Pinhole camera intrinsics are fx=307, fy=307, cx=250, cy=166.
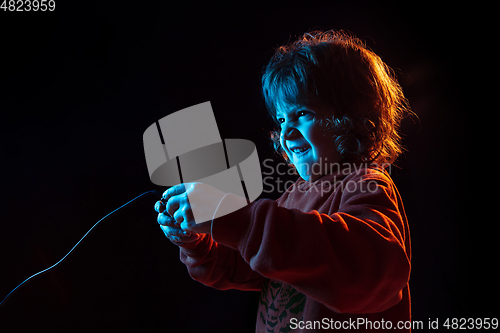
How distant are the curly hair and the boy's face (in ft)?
0.03

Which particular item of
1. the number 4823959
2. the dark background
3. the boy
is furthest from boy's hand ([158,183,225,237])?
the number 4823959

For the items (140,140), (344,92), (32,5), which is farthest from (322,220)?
(32,5)

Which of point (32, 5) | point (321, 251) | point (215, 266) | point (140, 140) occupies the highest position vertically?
point (32, 5)

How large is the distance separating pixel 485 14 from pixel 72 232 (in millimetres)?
1374

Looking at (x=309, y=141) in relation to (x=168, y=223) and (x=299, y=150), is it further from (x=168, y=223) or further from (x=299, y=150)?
(x=168, y=223)

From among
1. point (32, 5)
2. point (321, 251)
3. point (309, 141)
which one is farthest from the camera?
point (32, 5)

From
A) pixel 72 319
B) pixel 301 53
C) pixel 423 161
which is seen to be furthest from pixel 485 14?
pixel 72 319

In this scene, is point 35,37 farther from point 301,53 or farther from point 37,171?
point 301,53

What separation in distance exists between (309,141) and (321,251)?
23 cm

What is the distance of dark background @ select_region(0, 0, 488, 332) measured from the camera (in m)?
0.83

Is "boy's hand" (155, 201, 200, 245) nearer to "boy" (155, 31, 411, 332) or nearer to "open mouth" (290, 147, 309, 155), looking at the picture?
"boy" (155, 31, 411, 332)

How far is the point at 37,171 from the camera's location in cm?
83

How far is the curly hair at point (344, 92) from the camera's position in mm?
499

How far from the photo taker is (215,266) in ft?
1.79
